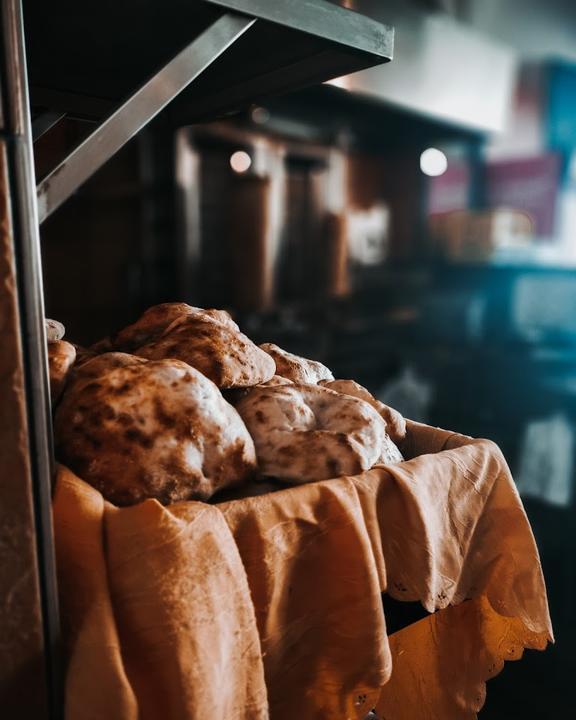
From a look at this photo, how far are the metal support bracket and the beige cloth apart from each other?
37 cm

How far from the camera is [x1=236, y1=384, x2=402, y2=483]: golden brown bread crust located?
102 cm

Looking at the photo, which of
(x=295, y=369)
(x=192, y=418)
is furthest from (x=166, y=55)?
(x=192, y=418)

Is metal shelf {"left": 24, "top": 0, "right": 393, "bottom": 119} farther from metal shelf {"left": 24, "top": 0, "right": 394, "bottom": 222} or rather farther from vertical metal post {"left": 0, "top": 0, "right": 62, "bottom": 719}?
vertical metal post {"left": 0, "top": 0, "right": 62, "bottom": 719}

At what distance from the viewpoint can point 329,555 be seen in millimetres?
970

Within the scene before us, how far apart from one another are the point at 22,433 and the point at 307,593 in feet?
1.56

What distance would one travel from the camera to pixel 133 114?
3.02ft

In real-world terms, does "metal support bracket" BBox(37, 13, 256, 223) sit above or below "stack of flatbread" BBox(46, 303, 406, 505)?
above

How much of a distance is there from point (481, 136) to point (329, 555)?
3872 mm

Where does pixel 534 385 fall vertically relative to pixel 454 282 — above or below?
below

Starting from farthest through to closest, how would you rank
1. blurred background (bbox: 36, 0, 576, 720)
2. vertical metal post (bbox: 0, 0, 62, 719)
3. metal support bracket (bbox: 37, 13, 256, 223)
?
blurred background (bbox: 36, 0, 576, 720) < metal support bracket (bbox: 37, 13, 256, 223) < vertical metal post (bbox: 0, 0, 62, 719)

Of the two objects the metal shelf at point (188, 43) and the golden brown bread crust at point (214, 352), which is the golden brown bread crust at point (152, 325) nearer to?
the golden brown bread crust at point (214, 352)

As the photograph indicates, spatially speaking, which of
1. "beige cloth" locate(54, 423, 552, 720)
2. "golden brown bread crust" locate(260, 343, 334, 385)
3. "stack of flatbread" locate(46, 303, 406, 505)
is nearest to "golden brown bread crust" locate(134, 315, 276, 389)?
"stack of flatbread" locate(46, 303, 406, 505)

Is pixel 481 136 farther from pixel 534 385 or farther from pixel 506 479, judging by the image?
pixel 506 479

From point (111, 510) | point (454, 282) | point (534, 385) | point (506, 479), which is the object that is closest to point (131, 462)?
point (111, 510)
